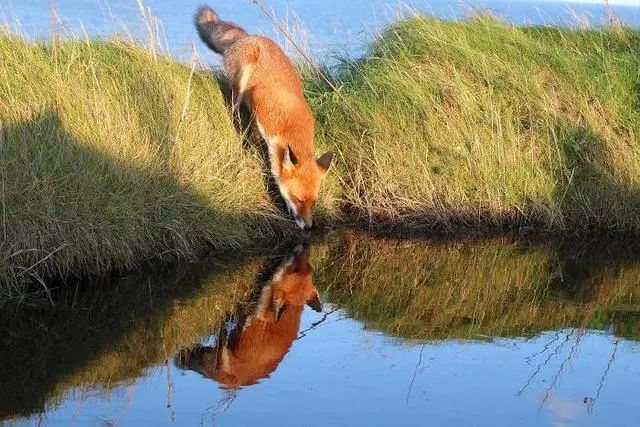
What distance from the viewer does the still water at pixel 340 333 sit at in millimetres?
5168

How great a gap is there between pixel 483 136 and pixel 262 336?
4171 mm

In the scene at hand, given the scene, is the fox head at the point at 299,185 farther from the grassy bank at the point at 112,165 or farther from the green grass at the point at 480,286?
the green grass at the point at 480,286

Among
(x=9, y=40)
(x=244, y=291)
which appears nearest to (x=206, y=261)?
(x=244, y=291)

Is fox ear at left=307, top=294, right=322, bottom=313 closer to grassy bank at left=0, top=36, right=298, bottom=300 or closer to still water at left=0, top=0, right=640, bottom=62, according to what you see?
grassy bank at left=0, top=36, right=298, bottom=300

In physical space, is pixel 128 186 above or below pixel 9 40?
below

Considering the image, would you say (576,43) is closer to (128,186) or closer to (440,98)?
(440,98)

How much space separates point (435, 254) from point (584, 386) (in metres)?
2.84

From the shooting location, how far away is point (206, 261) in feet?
25.0

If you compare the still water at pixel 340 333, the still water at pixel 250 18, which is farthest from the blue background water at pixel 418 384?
the still water at pixel 250 18

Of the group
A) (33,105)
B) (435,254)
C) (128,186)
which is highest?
(33,105)

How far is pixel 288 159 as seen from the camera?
8.36m

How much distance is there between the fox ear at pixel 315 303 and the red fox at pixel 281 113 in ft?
4.49

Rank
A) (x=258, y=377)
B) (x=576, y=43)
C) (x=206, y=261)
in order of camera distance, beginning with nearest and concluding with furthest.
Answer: (x=258, y=377) < (x=206, y=261) < (x=576, y=43)

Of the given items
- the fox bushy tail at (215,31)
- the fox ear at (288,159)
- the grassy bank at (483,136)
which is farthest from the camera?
the fox bushy tail at (215,31)
